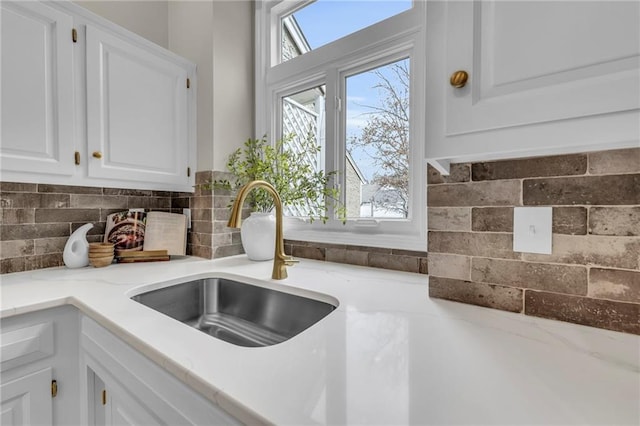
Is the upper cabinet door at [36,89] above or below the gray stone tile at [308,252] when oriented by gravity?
above

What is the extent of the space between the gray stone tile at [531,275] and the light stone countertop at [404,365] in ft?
0.28

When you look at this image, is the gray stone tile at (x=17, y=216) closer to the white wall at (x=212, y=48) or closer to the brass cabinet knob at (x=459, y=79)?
the white wall at (x=212, y=48)

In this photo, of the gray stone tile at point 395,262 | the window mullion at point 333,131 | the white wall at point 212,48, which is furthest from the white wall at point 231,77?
the gray stone tile at point 395,262

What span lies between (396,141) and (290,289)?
844 millimetres

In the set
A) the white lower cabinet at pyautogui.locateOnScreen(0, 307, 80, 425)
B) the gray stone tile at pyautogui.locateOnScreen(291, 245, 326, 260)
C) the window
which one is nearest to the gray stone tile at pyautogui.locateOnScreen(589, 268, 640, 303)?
the gray stone tile at pyautogui.locateOnScreen(291, 245, 326, 260)

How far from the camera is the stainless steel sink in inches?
39.4

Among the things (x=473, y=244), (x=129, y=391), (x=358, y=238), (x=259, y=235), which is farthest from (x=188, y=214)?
(x=473, y=244)

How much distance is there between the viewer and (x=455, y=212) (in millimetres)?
842

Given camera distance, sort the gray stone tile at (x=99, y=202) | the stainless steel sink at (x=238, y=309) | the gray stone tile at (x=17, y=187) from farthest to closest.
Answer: the gray stone tile at (x=99, y=202)
the gray stone tile at (x=17, y=187)
the stainless steel sink at (x=238, y=309)

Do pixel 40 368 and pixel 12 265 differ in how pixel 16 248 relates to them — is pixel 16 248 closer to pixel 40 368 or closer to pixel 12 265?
pixel 12 265

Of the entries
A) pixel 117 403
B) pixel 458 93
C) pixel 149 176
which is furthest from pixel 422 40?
pixel 117 403

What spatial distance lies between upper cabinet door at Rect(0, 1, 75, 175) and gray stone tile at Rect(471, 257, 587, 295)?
1.61 m

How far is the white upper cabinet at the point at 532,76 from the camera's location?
477 mm

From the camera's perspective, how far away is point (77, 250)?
1321mm
